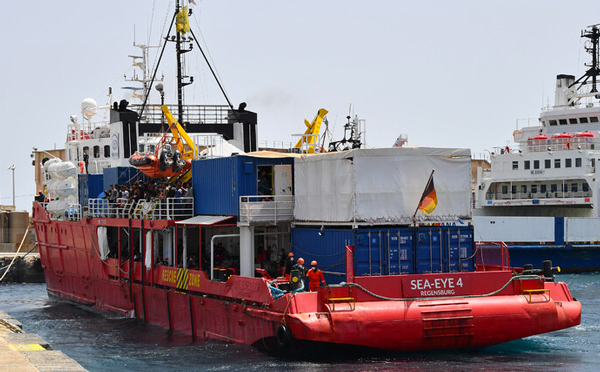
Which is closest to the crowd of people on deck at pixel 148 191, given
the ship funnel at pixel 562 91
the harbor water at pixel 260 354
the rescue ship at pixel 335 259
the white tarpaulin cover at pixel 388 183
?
the rescue ship at pixel 335 259

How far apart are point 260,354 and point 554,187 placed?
37.4 metres

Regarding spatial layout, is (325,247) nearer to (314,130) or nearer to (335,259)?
(335,259)

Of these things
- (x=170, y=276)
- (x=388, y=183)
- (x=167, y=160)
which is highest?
(x=167, y=160)

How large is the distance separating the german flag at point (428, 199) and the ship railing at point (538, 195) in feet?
112

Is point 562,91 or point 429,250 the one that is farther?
point 562,91

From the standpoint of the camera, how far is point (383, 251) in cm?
2417

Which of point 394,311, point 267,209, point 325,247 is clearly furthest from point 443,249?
point 267,209

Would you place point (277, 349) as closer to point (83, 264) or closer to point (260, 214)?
point (260, 214)

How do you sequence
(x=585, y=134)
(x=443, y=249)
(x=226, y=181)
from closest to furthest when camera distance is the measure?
(x=443, y=249), (x=226, y=181), (x=585, y=134)

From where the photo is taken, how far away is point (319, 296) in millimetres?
22703

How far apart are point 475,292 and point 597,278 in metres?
28.6

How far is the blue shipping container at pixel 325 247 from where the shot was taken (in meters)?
24.6

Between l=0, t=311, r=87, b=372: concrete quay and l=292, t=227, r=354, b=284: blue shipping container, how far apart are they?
786 cm

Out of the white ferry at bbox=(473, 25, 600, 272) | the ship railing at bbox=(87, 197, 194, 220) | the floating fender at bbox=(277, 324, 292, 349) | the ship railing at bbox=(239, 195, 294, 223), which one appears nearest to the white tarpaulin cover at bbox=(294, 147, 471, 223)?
the ship railing at bbox=(239, 195, 294, 223)
